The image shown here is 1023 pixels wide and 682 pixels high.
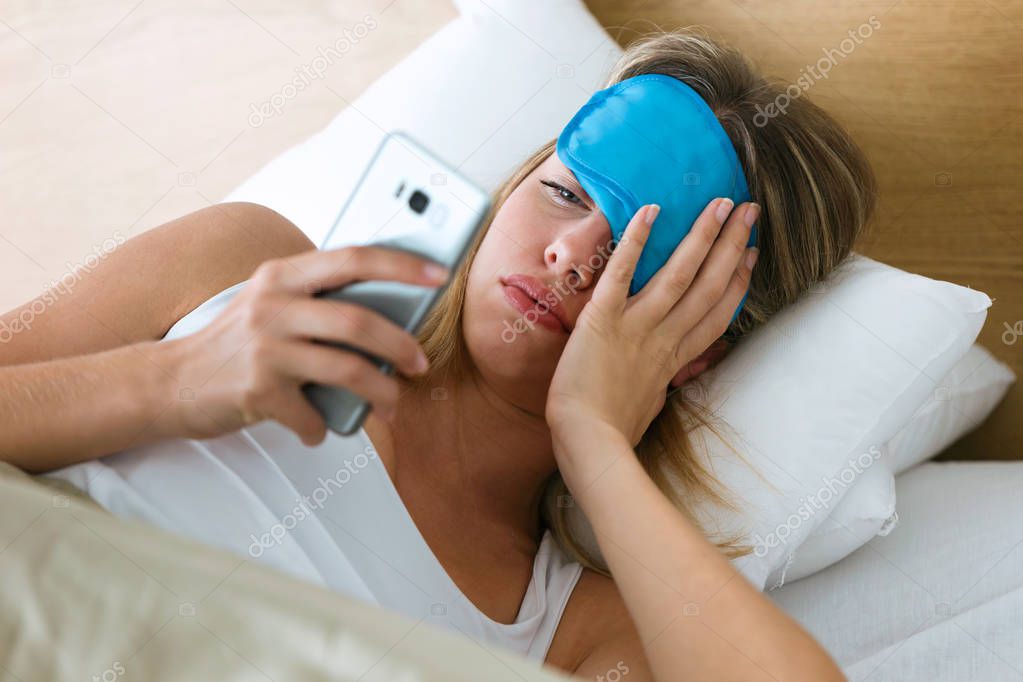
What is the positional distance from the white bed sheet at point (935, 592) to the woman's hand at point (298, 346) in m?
0.71

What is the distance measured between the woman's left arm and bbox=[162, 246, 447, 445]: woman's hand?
12.6 inches

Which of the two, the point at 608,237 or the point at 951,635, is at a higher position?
the point at 608,237

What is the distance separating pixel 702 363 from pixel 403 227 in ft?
2.19

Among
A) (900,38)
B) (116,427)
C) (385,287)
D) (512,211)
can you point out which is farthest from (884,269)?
(116,427)

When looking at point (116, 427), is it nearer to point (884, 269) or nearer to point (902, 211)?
point (884, 269)

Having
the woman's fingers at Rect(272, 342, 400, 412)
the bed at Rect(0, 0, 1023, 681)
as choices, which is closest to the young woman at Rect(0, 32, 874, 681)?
the woman's fingers at Rect(272, 342, 400, 412)

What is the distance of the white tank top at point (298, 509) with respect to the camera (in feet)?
2.96

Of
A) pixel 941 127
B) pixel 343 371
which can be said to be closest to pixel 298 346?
pixel 343 371

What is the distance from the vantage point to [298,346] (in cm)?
75

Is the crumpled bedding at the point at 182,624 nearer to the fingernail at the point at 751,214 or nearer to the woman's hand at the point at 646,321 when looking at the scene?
the woman's hand at the point at 646,321

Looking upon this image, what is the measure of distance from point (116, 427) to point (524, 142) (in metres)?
0.86

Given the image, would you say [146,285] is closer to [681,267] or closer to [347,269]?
[347,269]

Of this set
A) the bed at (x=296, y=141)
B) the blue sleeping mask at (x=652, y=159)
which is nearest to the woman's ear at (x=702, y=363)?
the blue sleeping mask at (x=652, y=159)

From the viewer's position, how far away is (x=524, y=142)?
4.93 ft
